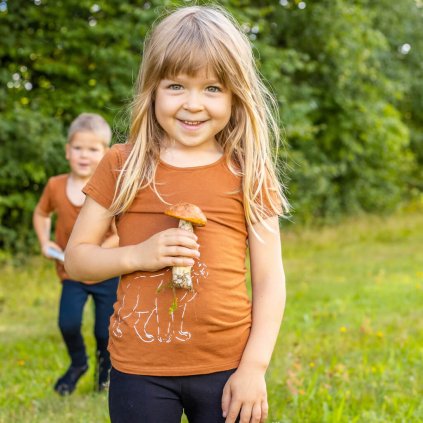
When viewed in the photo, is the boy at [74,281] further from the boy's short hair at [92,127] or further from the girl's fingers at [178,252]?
the girl's fingers at [178,252]

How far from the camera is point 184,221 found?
1.96 meters

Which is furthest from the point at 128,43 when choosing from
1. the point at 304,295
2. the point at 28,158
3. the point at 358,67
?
the point at 358,67

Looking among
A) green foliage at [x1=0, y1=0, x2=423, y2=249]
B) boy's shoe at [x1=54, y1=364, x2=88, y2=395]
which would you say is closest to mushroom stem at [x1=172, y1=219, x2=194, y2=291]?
boy's shoe at [x1=54, y1=364, x2=88, y2=395]

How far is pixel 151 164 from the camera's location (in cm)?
213

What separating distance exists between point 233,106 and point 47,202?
2.85 m

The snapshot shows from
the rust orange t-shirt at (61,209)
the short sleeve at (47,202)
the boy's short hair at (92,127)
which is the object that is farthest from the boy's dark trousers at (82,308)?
the boy's short hair at (92,127)

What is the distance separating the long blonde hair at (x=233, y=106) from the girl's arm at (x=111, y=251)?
9 centimetres

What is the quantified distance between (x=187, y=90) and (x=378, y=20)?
15407 mm

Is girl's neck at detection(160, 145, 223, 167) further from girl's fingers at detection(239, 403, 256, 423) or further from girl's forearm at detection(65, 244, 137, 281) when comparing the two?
girl's fingers at detection(239, 403, 256, 423)

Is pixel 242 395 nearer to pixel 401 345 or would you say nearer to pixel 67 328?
pixel 67 328

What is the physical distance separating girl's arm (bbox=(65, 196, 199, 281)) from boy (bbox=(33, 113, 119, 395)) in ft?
7.41

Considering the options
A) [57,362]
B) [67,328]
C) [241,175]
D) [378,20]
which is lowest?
[57,362]

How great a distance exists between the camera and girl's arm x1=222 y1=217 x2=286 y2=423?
6.56ft

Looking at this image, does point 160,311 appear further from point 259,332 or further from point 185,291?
point 259,332
